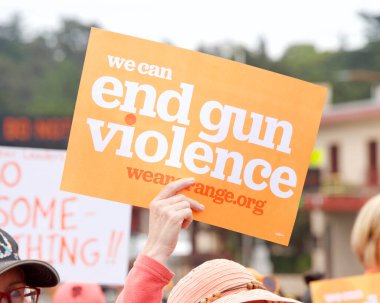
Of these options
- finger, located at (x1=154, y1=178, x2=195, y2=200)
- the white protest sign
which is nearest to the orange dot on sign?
finger, located at (x1=154, y1=178, x2=195, y2=200)

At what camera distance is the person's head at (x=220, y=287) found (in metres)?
2.63

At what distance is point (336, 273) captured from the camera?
120 ft

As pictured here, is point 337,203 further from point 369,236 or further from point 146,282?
point 146,282

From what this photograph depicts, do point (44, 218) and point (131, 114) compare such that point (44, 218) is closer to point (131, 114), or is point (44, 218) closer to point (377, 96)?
point (131, 114)

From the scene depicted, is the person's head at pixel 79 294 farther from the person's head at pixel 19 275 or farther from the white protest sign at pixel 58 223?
the person's head at pixel 19 275

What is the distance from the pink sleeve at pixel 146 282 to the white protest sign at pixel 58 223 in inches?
90.3

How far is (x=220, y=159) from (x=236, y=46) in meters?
71.6

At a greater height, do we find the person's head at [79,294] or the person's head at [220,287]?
the person's head at [79,294]

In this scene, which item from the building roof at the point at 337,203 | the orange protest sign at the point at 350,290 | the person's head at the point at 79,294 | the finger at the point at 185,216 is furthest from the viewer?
the building roof at the point at 337,203

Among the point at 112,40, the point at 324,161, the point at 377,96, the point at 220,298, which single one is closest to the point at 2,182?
the point at 112,40

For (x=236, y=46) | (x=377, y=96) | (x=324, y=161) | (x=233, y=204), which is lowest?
(x=233, y=204)

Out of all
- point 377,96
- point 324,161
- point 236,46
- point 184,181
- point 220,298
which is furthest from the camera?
point 236,46

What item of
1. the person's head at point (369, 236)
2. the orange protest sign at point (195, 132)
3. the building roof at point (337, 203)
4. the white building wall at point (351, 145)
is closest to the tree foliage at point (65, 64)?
the white building wall at point (351, 145)

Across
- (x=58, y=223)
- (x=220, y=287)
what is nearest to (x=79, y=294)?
(x=58, y=223)
